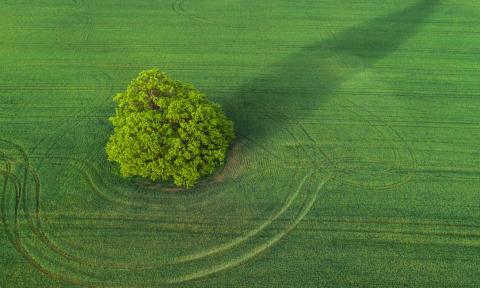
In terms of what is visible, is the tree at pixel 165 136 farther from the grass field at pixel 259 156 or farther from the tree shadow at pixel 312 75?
the tree shadow at pixel 312 75

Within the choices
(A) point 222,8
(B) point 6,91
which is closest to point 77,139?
(B) point 6,91

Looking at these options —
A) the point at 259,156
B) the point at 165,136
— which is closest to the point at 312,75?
the point at 259,156

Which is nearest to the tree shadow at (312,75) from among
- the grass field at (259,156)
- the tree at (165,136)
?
the grass field at (259,156)

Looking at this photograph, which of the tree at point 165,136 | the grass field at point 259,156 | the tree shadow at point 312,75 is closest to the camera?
the grass field at point 259,156

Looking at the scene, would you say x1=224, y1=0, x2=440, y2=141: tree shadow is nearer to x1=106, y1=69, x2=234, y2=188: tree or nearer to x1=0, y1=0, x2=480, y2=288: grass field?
x1=0, y1=0, x2=480, y2=288: grass field

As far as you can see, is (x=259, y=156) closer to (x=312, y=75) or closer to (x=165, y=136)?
(x=165, y=136)
